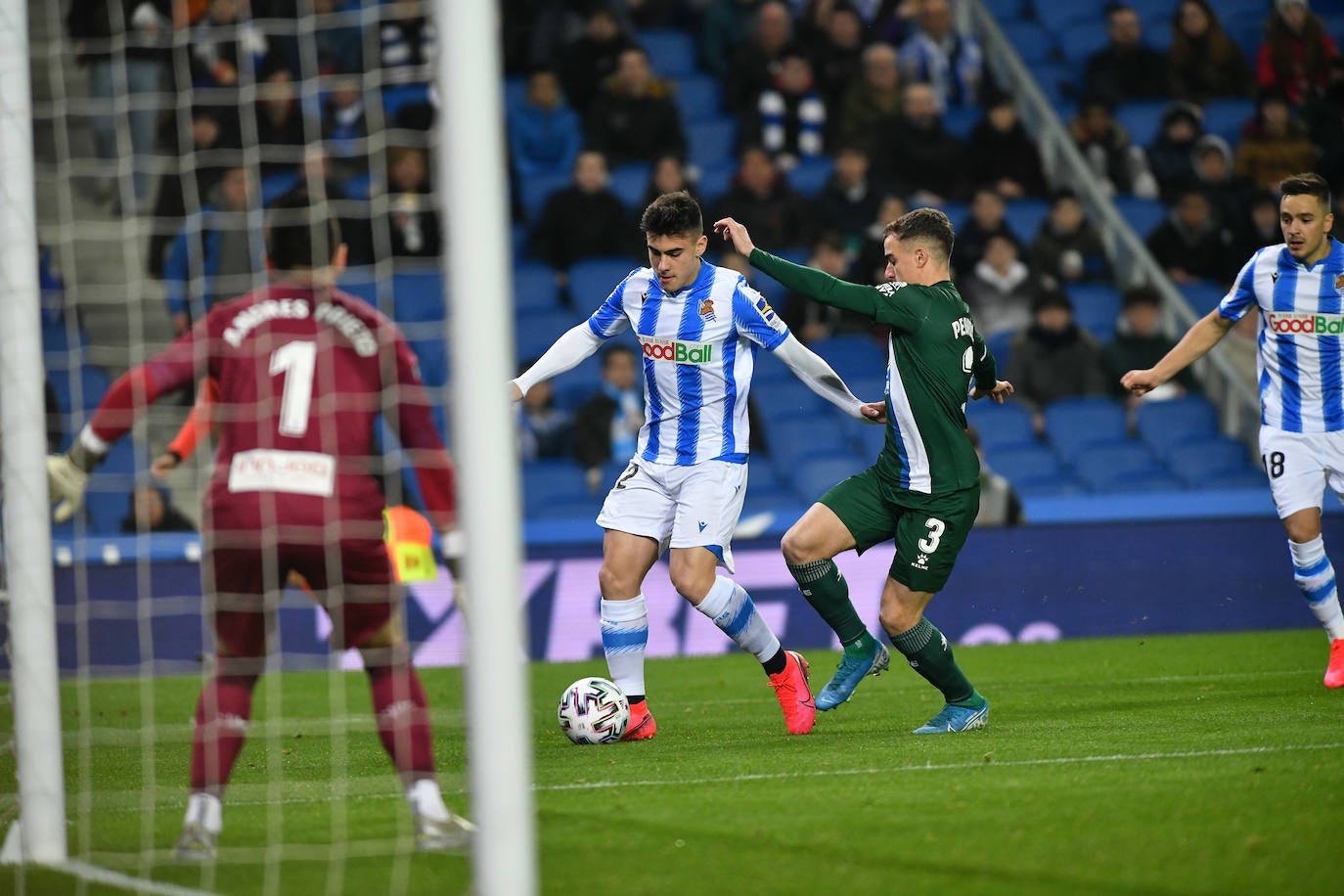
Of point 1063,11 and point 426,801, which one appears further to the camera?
point 1063,11

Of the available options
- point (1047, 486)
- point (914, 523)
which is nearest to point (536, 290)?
point (1047, 486)

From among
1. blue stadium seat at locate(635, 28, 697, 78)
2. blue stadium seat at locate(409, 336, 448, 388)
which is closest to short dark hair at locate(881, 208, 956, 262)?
blue stadium seat at locate(409, 336, 448, 388)

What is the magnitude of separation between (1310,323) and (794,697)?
10.6 feet

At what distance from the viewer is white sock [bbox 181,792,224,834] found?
A: 470cm

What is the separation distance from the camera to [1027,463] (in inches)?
542

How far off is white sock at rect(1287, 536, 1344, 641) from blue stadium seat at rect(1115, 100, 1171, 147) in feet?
31.7

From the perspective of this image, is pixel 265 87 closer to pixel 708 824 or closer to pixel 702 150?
pixel 702 150

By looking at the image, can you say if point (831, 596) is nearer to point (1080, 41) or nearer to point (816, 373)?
point (816, 373)

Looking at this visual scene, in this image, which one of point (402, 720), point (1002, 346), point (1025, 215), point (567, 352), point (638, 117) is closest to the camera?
point (402, 720)

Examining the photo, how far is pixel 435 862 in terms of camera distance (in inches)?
179

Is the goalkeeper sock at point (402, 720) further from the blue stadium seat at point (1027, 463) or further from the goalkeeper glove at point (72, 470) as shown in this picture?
the blue stadium seat at point (1027, 463)

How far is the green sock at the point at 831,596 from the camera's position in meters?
7.17

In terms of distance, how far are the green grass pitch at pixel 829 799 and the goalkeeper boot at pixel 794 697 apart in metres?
0.12

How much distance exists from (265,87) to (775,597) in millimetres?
5858
